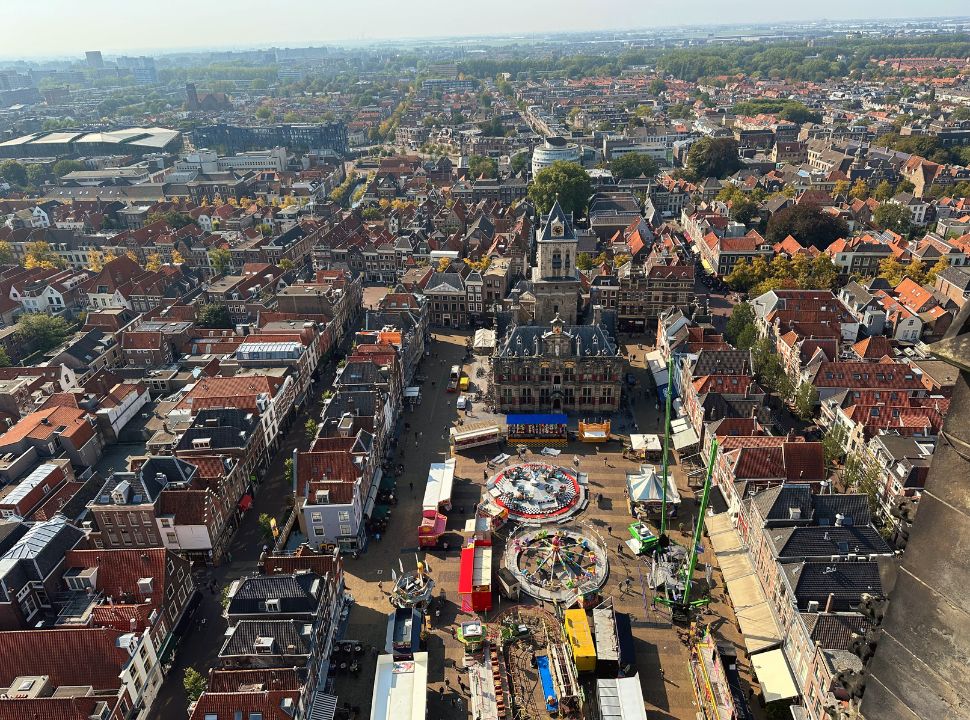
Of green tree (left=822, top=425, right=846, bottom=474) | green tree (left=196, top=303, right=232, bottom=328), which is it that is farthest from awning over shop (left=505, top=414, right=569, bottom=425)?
green tree (left=196, top=303, right=232, bottom=328)

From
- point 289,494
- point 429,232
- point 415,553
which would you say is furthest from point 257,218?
point 415,553

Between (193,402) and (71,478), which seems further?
(193,402)

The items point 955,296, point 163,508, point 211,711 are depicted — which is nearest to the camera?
point 211,711

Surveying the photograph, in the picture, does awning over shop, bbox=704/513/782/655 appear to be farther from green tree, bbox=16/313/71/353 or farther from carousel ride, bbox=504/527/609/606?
green tree, bbox=16/313/71/353

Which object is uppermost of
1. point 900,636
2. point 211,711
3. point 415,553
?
point 900,636

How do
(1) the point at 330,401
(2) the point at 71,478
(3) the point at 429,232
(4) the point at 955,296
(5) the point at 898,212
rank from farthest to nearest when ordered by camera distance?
(3) the point at 429,232, (5) the point at 898,212, (4) the point at 955,296, (1) the point at 330,401, (2) the point at 71,478

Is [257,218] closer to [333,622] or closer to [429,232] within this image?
[429,232]

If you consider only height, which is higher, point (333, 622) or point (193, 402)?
point (193, 402)
